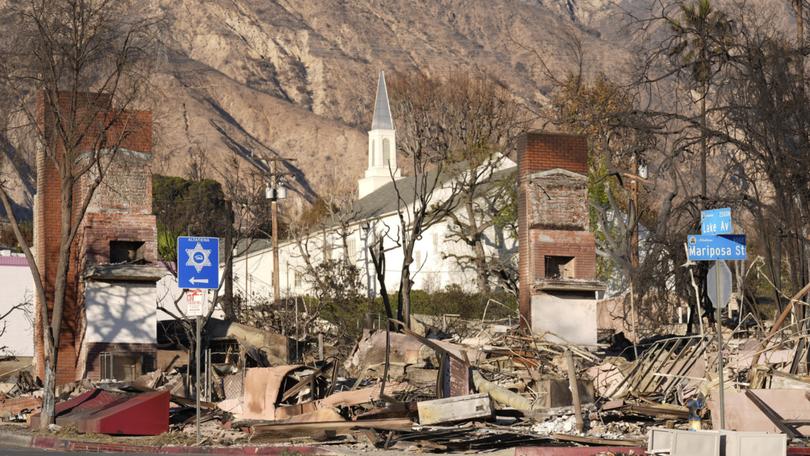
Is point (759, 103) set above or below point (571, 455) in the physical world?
above

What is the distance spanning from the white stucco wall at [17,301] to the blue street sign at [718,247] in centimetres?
2816

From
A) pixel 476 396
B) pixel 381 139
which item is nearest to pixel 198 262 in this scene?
pixel 476 396

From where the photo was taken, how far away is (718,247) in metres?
17.1

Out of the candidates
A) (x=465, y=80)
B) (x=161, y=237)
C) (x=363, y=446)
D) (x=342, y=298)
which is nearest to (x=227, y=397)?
(x=363, y=446)

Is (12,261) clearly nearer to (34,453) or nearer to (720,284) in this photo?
(34,453)

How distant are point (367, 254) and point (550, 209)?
4609cm

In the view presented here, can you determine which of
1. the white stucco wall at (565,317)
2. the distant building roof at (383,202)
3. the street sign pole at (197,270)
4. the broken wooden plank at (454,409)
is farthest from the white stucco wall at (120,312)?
the distant building roof at (383,202)

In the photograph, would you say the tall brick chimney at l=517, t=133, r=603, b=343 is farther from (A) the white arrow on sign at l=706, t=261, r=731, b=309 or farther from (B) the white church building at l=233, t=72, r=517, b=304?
(B) the white church building at l=233, t=72, r=517, b=304

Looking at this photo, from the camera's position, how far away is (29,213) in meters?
135

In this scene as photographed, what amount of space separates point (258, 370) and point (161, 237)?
58.9m

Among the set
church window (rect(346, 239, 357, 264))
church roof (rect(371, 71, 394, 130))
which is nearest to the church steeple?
church roof (rect(371, 71, 394, 130))

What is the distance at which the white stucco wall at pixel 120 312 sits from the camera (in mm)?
27094

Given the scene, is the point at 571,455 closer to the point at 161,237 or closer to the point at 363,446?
the point at 363,446

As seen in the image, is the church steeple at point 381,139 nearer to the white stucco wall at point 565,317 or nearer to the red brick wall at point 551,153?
the red brick wall at point 551,153
